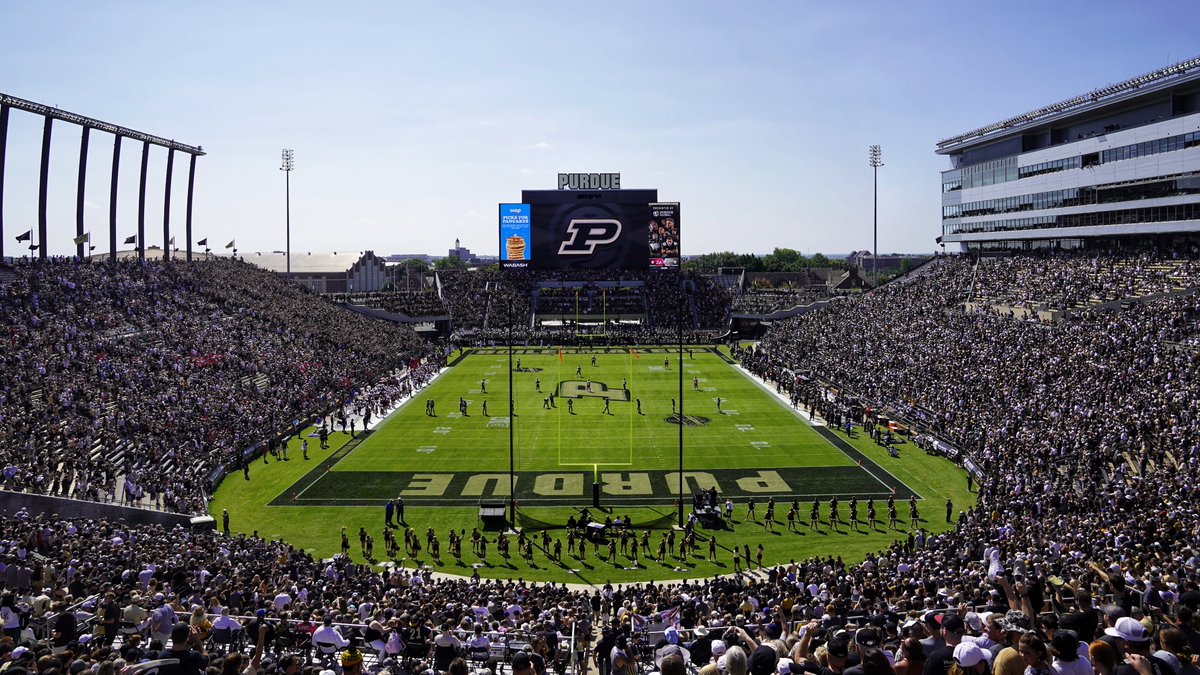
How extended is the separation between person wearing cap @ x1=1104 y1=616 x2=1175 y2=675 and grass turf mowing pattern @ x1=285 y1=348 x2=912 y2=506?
24544mm

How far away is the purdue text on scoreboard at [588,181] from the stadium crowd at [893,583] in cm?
6337

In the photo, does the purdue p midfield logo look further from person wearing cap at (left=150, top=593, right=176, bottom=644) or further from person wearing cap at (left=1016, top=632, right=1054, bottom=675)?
person wearing cap at (left=1016, top=632, right=1054, bottom=675)

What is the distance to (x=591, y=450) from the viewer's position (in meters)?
40.3

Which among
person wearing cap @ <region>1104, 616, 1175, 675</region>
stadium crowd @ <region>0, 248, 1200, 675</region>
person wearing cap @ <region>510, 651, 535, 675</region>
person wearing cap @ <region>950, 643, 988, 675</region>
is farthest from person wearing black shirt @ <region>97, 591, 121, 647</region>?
person wearing cap @ <region>1104, 616, 1175, 675</region>

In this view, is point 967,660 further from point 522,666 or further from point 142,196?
point 142,196

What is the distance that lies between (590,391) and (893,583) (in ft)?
131

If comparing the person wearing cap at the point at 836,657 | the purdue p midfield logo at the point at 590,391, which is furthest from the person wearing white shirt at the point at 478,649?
the purdue p midfield logo at the point at 590,391

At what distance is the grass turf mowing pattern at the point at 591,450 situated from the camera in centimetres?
3356

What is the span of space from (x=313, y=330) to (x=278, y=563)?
153 feet

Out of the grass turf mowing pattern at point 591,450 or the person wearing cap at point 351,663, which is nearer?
the person wearing cap at point 351,663

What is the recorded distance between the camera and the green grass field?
2767 cm

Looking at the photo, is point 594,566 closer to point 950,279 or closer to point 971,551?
point 971,551

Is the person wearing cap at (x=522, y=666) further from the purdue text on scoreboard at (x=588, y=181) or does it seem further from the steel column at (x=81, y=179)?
the purdue text on scoreboard at (x=588, y=181)

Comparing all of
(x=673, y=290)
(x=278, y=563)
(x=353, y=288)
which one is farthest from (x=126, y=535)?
(x=353, y=288)
